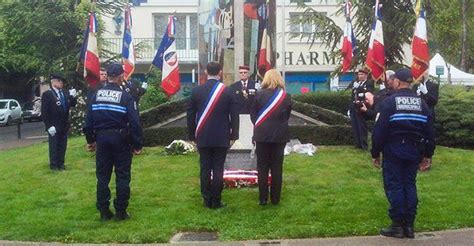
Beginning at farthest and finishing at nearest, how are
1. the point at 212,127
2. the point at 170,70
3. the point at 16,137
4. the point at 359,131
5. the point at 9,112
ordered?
the point at 9,112 → the point at 16,137 → the point at 170,70 → the point at 359,131 → the point at 212,127

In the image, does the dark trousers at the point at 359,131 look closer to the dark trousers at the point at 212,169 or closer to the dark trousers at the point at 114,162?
the dark trousers at the point at 212,169

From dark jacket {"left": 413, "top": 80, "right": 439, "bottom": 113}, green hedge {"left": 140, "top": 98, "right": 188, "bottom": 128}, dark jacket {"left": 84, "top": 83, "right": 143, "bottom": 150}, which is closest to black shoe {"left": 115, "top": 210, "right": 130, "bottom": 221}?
dark jacket {"left": 84, "top": 83, "right": 143, "bottom": 150}

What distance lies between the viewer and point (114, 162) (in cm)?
887

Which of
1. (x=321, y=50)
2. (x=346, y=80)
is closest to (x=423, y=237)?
(x=346, y=80)

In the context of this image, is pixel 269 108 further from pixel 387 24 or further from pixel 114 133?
pixel 387 24

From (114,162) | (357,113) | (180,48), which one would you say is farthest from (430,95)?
(180,48)

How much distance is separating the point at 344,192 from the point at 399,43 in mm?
13786

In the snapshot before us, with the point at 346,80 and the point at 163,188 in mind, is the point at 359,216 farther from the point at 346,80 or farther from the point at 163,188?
the point at 346,80

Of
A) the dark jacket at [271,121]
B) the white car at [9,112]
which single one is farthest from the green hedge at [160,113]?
the white car at [9,112]

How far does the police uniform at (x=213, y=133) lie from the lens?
9406 mm

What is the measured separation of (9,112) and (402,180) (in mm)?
38383

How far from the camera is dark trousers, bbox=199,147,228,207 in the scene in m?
9.46

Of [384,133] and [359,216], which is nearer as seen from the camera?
[384,133]

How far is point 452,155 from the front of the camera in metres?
15.0
